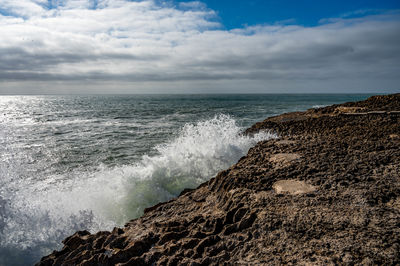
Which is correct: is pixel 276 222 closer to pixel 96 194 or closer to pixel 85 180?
pixel 96 194

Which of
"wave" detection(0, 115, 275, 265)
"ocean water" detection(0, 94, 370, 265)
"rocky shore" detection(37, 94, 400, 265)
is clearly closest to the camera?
"rocky shore" detection(37, 94, 400, 265)

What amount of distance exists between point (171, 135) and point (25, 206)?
11.4 metres

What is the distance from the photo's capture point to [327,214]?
316 cm

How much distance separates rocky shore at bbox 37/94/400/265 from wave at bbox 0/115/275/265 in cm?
105

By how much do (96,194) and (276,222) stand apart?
4956 mm

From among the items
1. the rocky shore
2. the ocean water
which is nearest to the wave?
the ocean water

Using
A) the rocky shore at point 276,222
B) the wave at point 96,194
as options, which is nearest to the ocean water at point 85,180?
the wave at point 96,194

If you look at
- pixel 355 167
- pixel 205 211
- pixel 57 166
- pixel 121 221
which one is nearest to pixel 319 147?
pixel 355 167

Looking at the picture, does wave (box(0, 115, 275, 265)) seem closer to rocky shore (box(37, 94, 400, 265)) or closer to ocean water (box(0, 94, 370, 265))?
ocean water (box(0, 94, 370, 265))

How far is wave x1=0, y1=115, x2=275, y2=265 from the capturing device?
14.6ft

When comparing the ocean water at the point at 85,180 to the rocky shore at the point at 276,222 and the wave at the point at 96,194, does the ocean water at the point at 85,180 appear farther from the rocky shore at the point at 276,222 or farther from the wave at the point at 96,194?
the rocky shore at the point at 276,222

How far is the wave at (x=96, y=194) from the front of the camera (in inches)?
175

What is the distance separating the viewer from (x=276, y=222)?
10.2 feet

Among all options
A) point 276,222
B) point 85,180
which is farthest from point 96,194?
point 276,222
